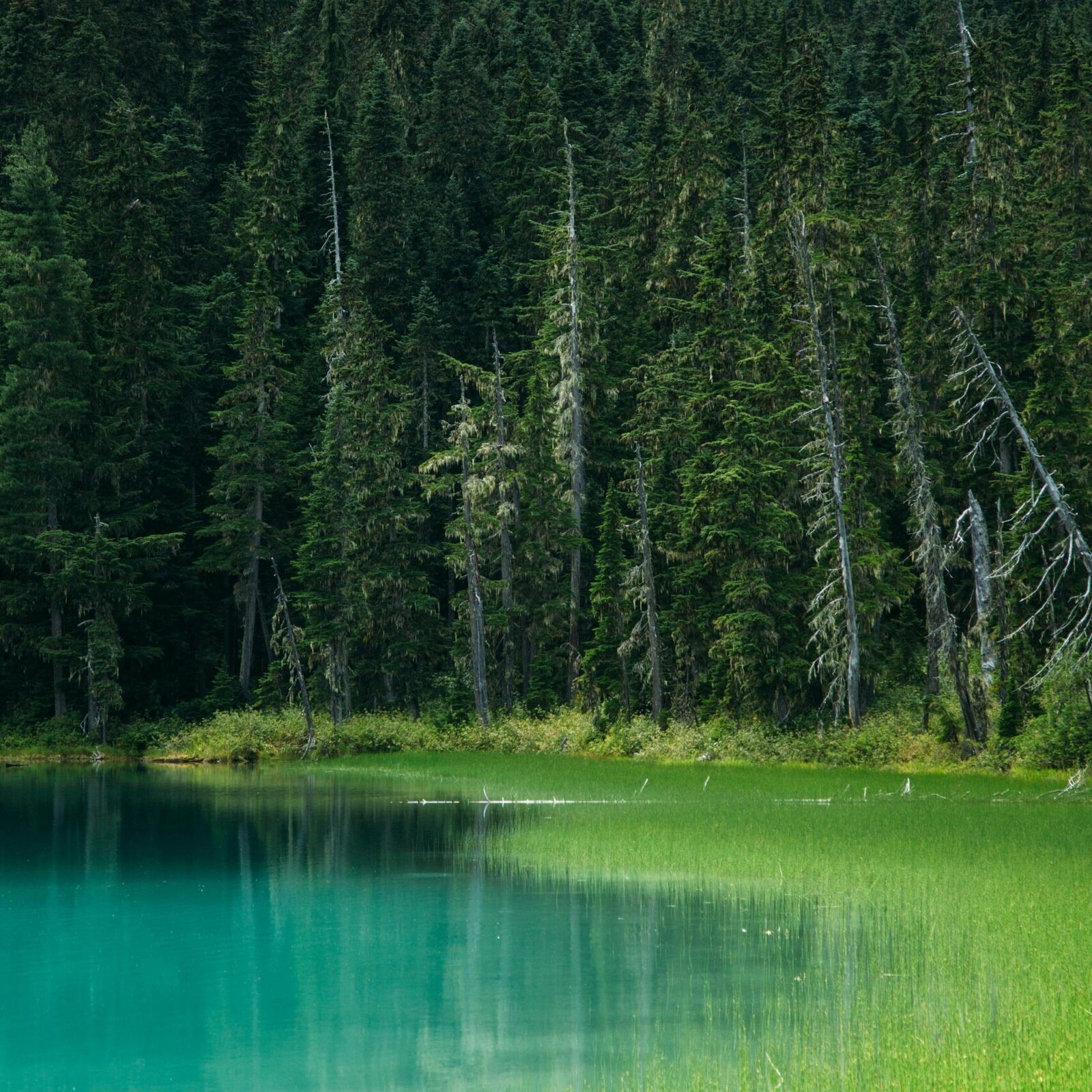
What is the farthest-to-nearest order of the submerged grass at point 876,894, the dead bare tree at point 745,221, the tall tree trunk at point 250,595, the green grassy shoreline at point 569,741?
the tall tree trunk at point 250,595
the dead bare tree at point 745,221
the green grassy shoreline at point 569,741
the submerged grass at point 876,894

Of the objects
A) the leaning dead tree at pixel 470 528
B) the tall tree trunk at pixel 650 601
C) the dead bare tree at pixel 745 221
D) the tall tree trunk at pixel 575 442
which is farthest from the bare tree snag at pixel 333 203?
the tall tree trunk at pixel 650 601

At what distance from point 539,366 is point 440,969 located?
145 ft

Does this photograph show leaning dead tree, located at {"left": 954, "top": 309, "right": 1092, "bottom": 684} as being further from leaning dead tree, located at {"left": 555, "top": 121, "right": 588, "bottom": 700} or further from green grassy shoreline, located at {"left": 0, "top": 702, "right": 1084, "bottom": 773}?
leaning dead tree, located at {"left": 555, "top": 121, "right": 588, "bottom": 700}

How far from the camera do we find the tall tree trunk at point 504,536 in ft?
181

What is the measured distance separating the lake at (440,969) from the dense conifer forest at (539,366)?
48.4 ft

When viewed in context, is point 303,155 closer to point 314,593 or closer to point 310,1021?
point 314,593

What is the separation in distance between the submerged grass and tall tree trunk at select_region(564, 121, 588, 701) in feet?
59.7

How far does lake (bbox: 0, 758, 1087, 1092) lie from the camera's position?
1255cm

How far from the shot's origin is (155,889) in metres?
23.0

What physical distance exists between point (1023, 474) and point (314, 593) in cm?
2743

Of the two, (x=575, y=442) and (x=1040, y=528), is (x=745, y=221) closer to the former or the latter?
(x=575, y=442)

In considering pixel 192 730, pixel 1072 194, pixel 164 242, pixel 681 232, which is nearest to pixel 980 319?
pixel 1072 194

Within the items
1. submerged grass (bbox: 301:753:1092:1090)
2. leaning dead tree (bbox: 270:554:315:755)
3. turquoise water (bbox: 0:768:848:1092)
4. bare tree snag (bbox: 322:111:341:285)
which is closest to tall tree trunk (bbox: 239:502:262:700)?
leaning dead tree (bbox: 270:554:315:755)

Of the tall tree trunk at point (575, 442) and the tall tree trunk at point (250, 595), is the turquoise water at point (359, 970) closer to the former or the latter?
the tall tree trunk at point (575, 442)
